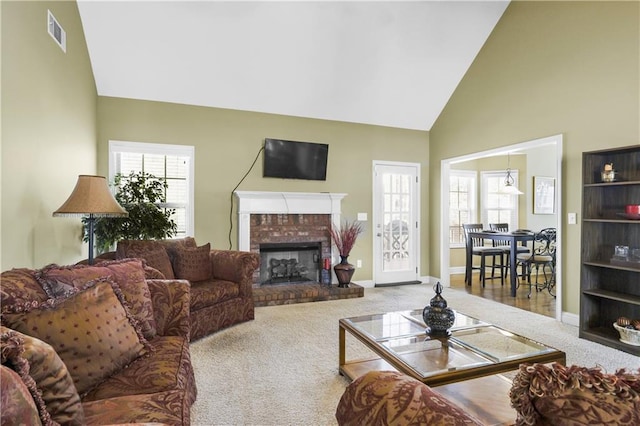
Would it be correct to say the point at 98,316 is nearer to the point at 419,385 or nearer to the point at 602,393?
the point at 419,385

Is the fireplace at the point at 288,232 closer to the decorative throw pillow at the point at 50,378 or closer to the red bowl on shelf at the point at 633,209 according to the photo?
the red bowl on shelf at the point at 633,209

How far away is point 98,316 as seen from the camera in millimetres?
1558

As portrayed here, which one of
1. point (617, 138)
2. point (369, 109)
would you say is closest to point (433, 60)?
point (369, 109)

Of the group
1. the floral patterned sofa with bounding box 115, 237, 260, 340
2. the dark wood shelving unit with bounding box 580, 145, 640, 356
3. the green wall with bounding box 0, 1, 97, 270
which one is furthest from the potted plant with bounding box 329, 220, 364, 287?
the green wall with bounding box 0, 1, 97, 270

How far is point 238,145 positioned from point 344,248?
6.90ft

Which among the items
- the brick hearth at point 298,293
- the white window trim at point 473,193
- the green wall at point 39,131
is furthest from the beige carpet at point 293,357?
the white window trim at point 473,193

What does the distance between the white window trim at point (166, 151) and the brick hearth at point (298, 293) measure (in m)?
1.26

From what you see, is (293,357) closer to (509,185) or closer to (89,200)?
(89,200)

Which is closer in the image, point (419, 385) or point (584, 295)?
point (419, 385)

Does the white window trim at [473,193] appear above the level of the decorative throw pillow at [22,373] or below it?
above

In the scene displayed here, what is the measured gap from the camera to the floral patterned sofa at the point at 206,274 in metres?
3.37

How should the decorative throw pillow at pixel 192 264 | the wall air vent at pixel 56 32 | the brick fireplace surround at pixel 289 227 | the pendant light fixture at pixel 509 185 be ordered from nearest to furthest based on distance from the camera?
1. the wall air vent at pixel 56 32
2. the decorative throw pillow at pixel 192 264
3. the brick fireplace surround at pixel 289 227
4. the pendant light fixture at pixel 509 185

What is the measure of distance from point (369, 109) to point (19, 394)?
5256mm

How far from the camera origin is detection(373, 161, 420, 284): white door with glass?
584 centimetres
